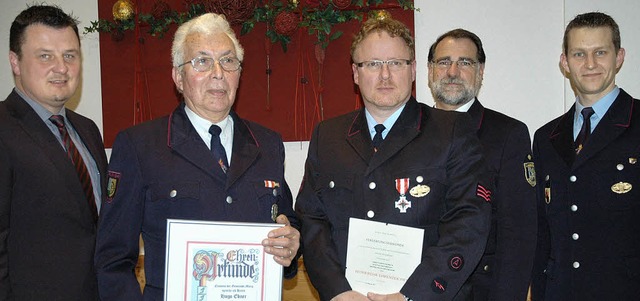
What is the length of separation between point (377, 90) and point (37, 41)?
5.10 feet

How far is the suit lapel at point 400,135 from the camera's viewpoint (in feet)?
7.36

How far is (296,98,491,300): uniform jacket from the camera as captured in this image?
2082 millimetres

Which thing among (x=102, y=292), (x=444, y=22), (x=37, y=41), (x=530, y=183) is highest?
(x=444, y=22)

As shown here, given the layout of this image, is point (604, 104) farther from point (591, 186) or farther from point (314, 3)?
point (314, 3)

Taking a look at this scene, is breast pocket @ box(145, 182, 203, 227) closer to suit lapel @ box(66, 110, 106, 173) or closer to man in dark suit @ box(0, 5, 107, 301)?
man in dark suit @ box(0, 5, 107, 301)

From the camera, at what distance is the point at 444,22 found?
3.81m

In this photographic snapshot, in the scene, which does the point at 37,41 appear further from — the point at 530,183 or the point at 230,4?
the point at 530,183

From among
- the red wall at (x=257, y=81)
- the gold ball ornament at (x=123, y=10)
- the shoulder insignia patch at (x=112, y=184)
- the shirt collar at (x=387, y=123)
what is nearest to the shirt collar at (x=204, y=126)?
the shoulder insignia patch at (x=112, y=184)

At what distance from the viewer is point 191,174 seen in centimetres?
228

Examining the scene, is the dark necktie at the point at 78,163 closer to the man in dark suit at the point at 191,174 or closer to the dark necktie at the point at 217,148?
the man in dark suit at the point at 191,174

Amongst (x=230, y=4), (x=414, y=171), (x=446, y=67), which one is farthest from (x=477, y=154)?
(x=230, y=4)

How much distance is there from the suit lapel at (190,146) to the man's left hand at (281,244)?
0.32m

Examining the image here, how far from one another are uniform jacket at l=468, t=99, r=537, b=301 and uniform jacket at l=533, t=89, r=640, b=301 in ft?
0.90

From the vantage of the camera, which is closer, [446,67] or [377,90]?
[377,90]
